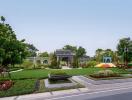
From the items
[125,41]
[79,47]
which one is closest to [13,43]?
[125,41]

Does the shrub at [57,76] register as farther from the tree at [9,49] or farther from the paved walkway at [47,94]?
the tree at [9,49]

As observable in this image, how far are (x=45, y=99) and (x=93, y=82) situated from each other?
827cm

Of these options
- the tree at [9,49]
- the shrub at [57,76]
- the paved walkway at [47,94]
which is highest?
the tree at [9,49]

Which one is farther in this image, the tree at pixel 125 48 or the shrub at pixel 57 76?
the tree at pixel 125 48

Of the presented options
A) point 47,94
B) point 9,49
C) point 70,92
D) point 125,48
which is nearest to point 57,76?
point 70,92

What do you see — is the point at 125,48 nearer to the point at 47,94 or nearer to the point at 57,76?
the point at 57,76

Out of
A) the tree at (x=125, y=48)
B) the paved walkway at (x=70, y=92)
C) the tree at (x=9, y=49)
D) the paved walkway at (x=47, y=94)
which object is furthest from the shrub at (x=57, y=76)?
the tree at (x=125, y=48)

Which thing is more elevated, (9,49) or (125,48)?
(125,48)

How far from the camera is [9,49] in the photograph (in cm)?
2698

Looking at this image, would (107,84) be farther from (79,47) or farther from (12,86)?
(79,47)

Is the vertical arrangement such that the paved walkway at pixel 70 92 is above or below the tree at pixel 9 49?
below

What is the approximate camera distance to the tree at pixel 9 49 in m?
26.0

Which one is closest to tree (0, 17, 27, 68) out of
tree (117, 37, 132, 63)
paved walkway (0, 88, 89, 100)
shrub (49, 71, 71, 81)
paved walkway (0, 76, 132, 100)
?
shrub (49, 71, 71, 81)

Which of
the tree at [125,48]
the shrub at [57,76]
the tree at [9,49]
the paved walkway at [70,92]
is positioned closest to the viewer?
the paved walkway at [70,92]
